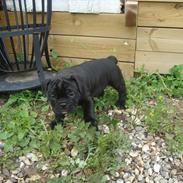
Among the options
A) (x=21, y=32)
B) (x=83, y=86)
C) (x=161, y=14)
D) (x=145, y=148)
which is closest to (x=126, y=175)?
(x=145, y=148)

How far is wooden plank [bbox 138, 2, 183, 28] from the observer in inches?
139

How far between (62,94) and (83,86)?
20 cm

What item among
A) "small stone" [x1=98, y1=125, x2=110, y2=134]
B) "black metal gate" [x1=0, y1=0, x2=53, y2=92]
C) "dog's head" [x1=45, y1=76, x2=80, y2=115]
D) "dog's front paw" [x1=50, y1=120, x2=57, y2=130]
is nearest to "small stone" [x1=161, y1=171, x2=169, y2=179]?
"small stone" [x1=98, y1=125, x2=110, y2=134]

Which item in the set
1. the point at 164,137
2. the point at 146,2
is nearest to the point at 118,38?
the point at 146,2

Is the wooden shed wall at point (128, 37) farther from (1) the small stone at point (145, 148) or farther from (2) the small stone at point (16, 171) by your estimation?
(2) the small stone at point (16, 171)

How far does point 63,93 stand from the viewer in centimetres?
266

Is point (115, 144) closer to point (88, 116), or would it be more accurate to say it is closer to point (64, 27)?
point (88, 116)

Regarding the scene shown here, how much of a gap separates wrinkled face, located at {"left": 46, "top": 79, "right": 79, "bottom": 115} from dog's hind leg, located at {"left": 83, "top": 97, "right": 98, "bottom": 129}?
0.66ft

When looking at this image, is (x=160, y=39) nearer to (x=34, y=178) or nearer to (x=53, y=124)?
(x=53, y=124)

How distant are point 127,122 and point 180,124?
1.36 feet

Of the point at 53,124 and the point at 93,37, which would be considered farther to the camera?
the point at 93,37

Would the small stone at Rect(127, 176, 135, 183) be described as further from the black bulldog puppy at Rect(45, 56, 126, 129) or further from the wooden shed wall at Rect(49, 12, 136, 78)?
the wooden shed wall at Rect(49, 12, 136, 78)

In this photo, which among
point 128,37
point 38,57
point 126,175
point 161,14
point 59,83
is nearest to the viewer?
point 59,83

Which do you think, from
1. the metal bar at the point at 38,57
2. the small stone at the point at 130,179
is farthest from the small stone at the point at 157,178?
the metal bar at the point at 38,57
